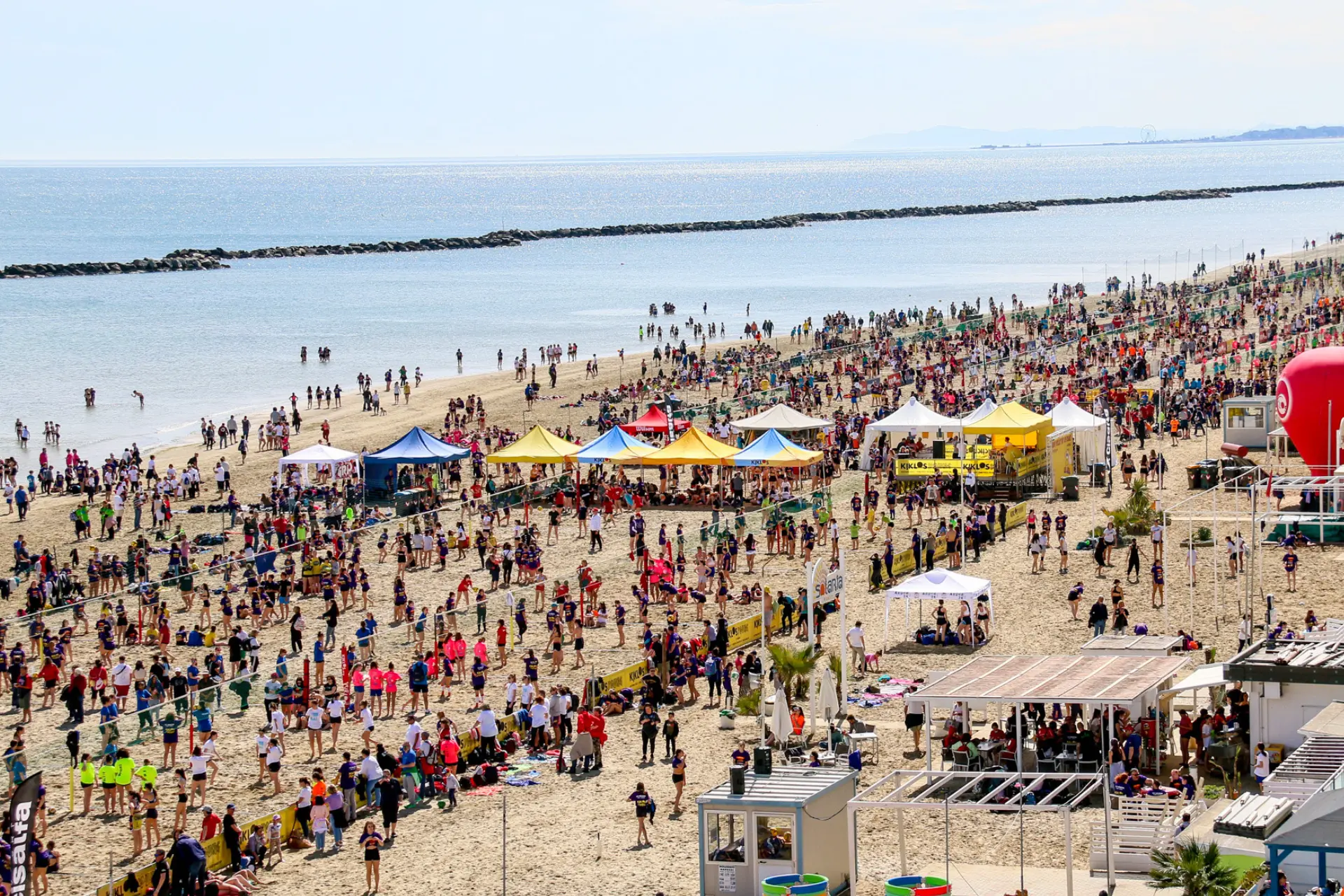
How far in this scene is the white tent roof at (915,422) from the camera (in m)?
39.3

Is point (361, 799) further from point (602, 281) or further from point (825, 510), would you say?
point (602, 281)

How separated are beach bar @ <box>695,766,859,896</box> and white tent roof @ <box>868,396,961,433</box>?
76.8ft

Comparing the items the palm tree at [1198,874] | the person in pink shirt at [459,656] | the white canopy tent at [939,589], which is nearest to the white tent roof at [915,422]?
the white canopy tent at [939,589]

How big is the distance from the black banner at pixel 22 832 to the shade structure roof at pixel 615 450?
876 inches

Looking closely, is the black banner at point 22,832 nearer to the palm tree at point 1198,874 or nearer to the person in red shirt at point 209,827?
the person in red shirt at point 209,827

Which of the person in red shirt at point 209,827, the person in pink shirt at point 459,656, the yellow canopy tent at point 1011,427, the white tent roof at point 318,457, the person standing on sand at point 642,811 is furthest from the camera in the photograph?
the white tent roof at point 318,457

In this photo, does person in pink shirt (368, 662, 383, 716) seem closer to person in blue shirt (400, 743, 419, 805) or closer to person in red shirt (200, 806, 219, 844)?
person in blue shirt (400, 743, 419, 805)

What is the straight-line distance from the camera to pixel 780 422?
41.4 meters

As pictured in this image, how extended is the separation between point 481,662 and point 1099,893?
37.6 ft

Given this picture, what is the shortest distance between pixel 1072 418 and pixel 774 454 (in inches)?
273

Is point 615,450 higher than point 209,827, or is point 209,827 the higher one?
point 615,450

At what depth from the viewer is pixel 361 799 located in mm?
20047

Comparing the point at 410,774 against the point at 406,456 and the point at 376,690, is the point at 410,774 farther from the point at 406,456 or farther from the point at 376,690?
the point at 406,456

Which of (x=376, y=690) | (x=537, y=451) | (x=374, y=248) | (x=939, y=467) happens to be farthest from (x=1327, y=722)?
(x=374, y=248)
